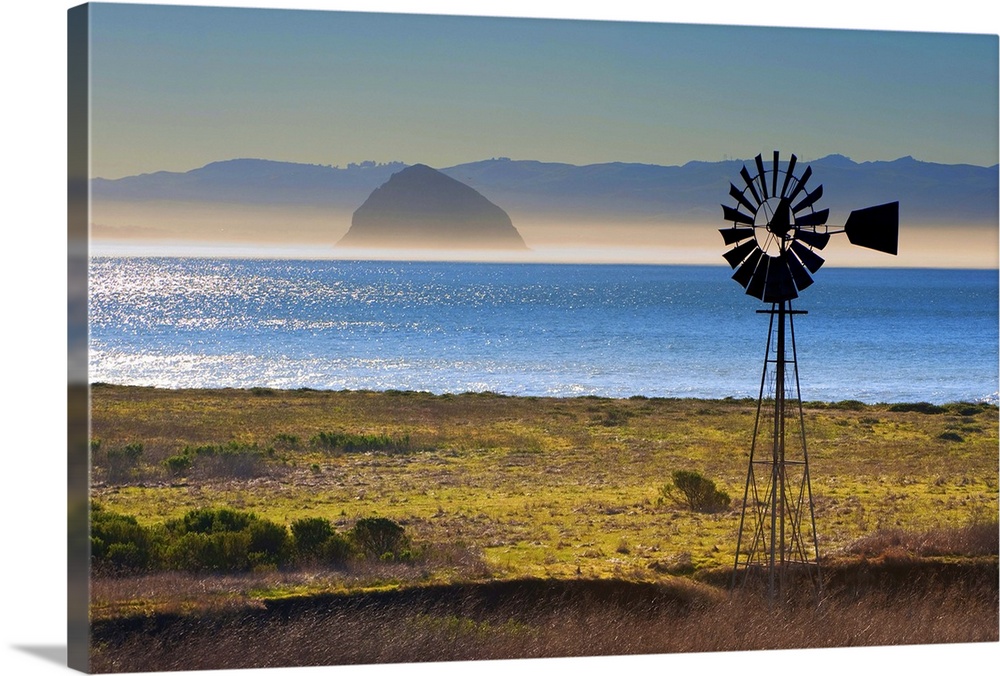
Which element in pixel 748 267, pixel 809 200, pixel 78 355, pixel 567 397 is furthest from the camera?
pixel 567 397

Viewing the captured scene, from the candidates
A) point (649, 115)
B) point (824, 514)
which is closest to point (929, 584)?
point (824, 514)

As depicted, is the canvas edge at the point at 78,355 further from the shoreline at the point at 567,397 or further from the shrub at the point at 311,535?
the shrub at the point at 311,535

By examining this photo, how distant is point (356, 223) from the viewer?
39.9 feet

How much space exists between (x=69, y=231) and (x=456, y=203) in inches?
119

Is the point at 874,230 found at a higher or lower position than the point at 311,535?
higher

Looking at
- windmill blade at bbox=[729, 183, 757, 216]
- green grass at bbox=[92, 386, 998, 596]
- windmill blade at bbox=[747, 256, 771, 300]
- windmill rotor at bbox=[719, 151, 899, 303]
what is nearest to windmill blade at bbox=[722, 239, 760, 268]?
windmill rotor at bbox=[719, 151, 899, 303]

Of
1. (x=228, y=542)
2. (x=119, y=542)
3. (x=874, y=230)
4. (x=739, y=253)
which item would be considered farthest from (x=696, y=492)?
(x=119, y=542)

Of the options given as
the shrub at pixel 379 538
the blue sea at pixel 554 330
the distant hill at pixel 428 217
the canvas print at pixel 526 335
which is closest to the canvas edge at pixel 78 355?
the canvas print at pixel 526 335

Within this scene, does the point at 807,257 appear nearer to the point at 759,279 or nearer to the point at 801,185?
the point at 759,279

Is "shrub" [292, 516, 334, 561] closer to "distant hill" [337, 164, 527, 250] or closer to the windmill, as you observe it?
"distant hill" [337, 164, 527, 250]

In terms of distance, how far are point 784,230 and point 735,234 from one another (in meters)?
0.37

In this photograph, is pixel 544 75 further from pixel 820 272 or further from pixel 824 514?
pixel 824 514

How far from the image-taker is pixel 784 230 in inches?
428

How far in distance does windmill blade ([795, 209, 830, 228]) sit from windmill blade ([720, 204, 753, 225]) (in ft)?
1.10
